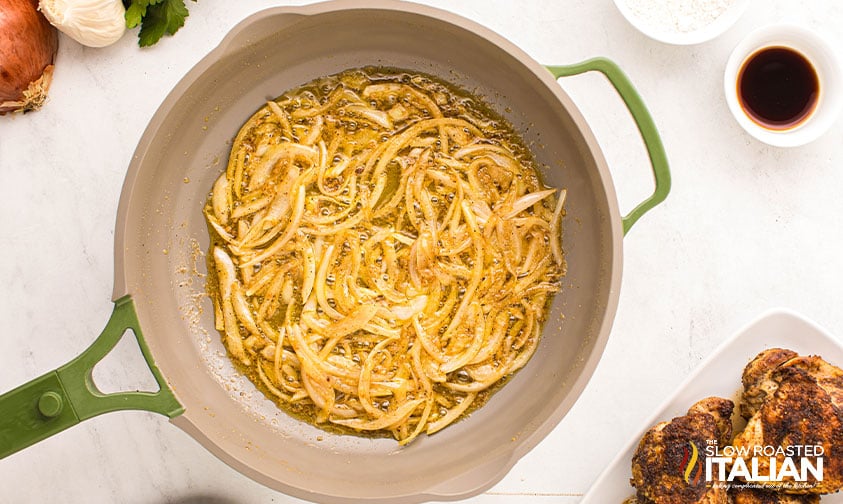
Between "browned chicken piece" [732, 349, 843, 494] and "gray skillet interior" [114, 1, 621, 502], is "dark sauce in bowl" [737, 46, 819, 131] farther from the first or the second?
"browned chicken piece" [732, 349, 843, 494]

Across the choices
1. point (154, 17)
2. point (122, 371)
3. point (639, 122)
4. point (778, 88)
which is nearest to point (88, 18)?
point (154, 17)

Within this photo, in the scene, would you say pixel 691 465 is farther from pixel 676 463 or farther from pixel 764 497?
pixel 764 497

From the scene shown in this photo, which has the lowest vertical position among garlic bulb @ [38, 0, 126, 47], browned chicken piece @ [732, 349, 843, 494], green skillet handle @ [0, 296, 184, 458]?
green skillet handle @ [0, 296, 184, 458]

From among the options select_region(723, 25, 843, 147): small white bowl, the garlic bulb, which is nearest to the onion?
the garlic bulb

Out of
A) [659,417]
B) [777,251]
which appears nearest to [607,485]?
[659,417]

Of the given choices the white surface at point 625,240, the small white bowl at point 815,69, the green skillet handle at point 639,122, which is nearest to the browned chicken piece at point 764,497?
the white surface at point 625,240

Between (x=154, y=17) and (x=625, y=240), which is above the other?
(x=154, y=17)
